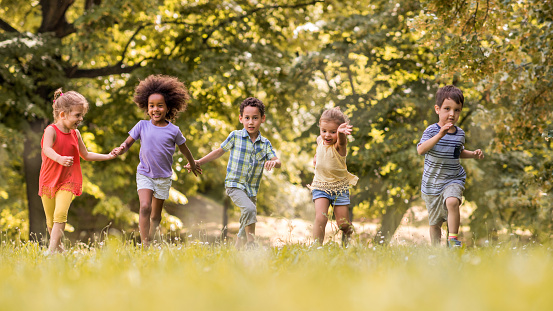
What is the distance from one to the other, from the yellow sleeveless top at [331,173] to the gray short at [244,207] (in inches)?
31.7

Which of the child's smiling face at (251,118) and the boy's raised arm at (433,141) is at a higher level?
the child's smiling face at (251,118)

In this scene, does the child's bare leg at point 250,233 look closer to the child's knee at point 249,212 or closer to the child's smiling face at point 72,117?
the child's knee at point 249,212

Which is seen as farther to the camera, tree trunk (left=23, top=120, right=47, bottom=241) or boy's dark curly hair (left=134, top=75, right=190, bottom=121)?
tree trunk (left=23, top=120, right=47, bottom=241)

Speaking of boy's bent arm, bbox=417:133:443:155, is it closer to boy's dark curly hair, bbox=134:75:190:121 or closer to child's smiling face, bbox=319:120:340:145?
child's smiling face, bbox=319:120:340:145

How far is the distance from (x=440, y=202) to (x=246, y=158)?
7.67 feet

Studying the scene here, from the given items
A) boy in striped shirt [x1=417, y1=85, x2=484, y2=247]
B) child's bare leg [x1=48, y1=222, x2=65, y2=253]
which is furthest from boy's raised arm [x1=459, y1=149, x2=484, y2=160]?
child's bare leg [x1=48, y1=222, x2=65, y2=253]

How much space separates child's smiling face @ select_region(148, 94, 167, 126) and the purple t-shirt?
0.10m

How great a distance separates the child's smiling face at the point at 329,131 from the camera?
6125mm

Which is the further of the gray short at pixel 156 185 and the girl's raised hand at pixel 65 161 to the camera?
the gray short at pixel 156 185

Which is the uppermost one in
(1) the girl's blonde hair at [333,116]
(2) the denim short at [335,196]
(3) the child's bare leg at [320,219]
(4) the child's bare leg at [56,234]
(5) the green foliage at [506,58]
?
(5) the green foliage at [506,58]

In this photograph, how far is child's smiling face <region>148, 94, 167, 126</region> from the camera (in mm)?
6344

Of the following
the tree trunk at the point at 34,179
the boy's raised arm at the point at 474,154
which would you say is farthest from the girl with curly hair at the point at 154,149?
the tree trunk at the point at 34,179

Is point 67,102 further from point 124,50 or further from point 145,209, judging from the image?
point 124,50

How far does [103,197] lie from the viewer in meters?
13.4
